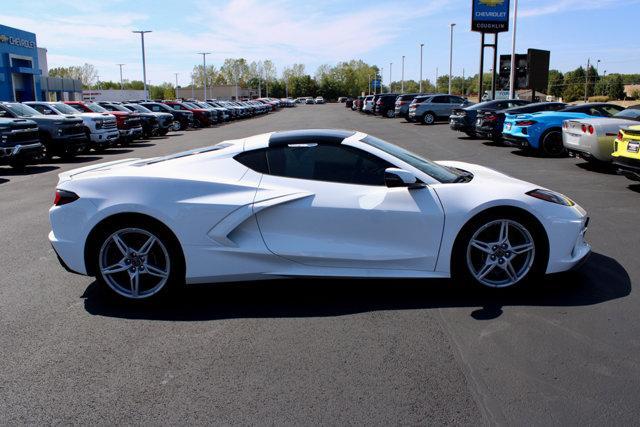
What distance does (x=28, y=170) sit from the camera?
578 inches

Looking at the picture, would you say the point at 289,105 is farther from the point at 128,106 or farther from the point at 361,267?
the point at 361,267

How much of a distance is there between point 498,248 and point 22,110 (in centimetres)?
1571

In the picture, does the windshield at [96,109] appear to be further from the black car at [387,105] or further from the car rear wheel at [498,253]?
the black car at [387,105]

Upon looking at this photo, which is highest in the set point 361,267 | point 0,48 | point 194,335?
point 0,48

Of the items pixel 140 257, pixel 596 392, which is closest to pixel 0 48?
pixel 140 257

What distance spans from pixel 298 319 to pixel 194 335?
795mm

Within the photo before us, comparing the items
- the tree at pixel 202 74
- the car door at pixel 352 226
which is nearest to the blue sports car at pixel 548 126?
the car door at pixel 352 226

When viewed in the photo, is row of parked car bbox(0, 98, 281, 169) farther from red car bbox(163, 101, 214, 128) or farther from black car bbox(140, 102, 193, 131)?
red car bbox(163, 101, 214, 128)

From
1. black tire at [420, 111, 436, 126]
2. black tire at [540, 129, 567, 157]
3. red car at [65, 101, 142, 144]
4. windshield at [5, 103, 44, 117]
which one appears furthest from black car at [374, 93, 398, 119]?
windshield at [5, 103, 44, 117]

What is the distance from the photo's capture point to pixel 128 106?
28672 millimetres

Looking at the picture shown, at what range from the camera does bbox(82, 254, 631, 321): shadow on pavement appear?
4551 millimetres

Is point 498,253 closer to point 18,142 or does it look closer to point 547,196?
point 547,196

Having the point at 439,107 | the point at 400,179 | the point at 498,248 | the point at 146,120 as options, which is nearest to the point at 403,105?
the point at 439,107

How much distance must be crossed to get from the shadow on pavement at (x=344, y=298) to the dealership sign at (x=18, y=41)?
5082 centimetres
